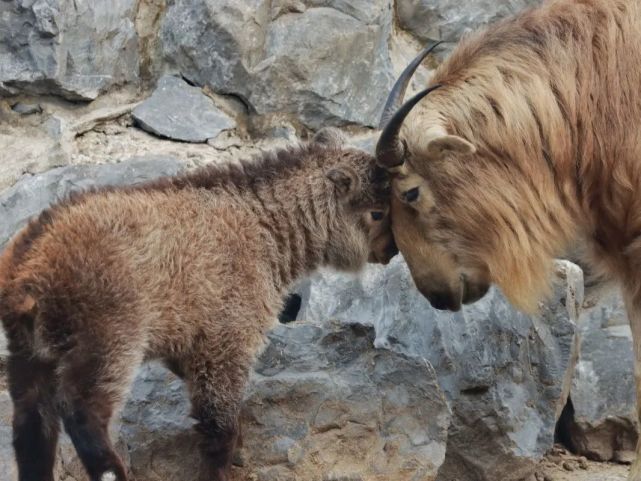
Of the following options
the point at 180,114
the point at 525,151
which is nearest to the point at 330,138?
the point at 525,151

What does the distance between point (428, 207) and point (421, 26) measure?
9.89ft

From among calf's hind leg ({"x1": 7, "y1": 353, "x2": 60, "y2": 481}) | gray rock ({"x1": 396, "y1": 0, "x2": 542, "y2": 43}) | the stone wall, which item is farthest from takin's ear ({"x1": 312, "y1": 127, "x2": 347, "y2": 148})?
gray rock ({"x1": 396, "y1": 0, "x2": 542, "y2": 43})

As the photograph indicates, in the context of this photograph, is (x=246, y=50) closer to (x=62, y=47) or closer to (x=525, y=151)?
(x=62, y=47)

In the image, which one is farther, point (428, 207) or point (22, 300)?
point (428, 207)

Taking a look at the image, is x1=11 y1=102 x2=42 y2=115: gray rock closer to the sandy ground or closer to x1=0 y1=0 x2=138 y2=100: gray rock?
x1=0 y1=0 x2=138 y2=100: gray rock

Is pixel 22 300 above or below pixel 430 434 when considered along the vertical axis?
above

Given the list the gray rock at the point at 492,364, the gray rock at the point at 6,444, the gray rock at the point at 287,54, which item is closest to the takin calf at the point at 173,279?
the gray rock at the point at 6,444

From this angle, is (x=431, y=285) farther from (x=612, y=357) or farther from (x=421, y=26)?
A: (x=421, y=26)

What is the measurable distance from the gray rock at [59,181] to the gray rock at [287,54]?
82 centimetres

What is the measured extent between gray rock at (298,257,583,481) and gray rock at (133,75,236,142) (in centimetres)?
163

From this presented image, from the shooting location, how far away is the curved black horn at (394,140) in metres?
5.22

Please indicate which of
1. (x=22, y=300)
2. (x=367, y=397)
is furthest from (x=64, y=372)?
(x=367, y=397)

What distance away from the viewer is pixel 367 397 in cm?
579

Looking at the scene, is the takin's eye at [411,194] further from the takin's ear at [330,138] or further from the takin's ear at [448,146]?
the takin's ear at [330,138]
